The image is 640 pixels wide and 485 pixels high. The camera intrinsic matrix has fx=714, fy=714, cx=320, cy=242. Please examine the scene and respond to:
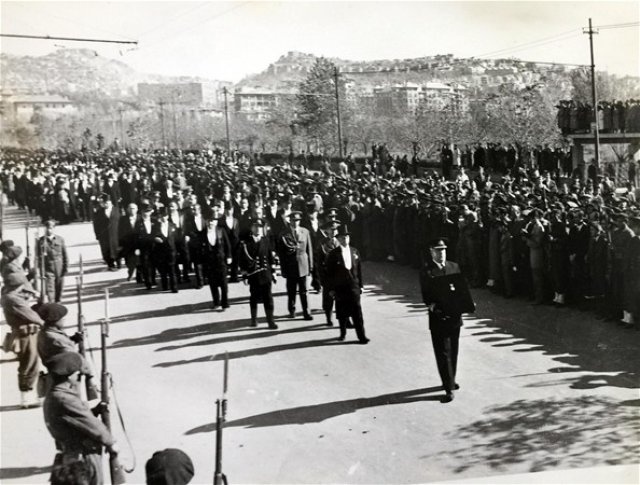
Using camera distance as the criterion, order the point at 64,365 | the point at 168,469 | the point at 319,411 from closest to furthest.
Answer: the point at 168,469 → the point at 64,365 → the point at 319,411

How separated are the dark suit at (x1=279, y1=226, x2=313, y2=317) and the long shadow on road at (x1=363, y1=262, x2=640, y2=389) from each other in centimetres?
155

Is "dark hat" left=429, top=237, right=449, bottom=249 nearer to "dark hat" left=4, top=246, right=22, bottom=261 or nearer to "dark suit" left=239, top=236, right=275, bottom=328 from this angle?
"dark suit" left=239, top=236, right=275, bottom=328

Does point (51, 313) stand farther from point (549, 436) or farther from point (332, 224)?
point (332, 224)

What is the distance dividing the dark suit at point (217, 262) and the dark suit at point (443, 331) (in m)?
4.00

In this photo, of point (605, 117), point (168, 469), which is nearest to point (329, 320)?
point (168, 469)

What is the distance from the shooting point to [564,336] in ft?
28.2

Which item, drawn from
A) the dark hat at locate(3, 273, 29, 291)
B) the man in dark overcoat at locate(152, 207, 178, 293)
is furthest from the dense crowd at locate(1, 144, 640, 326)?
the dark hat at locate(3, 273, 29, 291)

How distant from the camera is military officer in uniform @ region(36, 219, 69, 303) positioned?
35.1ft

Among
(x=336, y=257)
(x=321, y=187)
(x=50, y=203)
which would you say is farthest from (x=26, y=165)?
(x=336, y=257)

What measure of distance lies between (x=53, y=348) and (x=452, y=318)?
12.2 feet

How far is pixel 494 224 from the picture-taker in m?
11.0

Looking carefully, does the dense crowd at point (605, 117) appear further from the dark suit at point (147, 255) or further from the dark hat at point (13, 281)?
the dark hat at point (13, 281)

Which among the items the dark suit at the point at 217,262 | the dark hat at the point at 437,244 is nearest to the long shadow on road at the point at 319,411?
the dark hat at the point at 437,244

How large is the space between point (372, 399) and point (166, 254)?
5.70 metres
